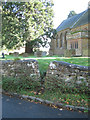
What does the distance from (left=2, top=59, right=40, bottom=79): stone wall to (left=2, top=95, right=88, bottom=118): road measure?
1.75m

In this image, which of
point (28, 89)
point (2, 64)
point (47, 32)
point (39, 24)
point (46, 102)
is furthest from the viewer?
point (47, 32)

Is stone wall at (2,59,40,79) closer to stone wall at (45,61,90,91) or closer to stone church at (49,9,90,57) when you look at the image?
stone wall at (45,61,90,91)

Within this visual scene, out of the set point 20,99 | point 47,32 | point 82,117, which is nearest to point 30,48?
point 47,32

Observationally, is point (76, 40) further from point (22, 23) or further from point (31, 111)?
point (31, 111)

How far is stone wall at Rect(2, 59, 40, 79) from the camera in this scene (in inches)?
251

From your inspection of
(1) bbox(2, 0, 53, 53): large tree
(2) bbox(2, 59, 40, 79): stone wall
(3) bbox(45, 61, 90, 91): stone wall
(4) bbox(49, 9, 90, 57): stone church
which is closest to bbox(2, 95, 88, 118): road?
(3) bbox(45, 61, 90, 91): stone wall

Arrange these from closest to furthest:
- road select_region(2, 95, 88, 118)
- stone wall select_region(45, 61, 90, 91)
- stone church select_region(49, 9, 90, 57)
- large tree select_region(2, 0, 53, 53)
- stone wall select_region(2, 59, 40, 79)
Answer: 1. road select_region(2, 95, 88, 118)
2. stone wall select_region(45, 61, 90, 91)
3. stone wall select_region(2, 59, 40, 79)
4. stone church select_region(49, 9, 90, 57)
5. large tree select_region(2, 0, 53, 53)

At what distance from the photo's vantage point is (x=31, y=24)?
901 inches

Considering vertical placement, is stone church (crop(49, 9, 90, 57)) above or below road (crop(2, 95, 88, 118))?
above

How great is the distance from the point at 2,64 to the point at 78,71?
3764 millimetres

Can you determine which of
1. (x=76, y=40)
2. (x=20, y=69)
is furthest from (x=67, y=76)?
(x=76, y=40)

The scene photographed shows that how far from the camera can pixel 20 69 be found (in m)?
6.42

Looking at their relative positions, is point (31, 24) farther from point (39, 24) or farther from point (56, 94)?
point (56, 94)

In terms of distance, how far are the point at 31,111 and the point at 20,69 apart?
8.68 feet
